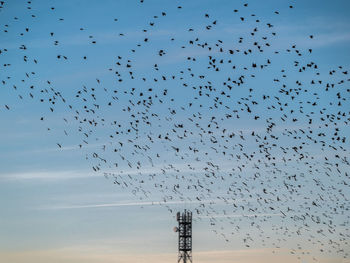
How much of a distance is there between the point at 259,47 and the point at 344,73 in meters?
6.95

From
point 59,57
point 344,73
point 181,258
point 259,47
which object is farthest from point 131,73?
point 181,258

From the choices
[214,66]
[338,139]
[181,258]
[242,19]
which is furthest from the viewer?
[181,258]

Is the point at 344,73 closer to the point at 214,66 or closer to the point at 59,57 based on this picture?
the point at 214,66

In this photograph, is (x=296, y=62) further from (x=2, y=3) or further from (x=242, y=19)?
(x=2, y=3)

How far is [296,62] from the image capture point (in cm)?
4044

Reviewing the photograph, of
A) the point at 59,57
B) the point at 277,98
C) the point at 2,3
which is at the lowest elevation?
the point at 277,98

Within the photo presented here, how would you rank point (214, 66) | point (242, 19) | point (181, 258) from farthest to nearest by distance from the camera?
point (181, 258), point (214, 66), point (242, 19)

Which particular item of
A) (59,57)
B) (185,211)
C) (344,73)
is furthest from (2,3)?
(185,211)

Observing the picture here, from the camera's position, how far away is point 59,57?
40562 mm

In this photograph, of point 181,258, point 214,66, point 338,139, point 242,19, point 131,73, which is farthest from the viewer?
point 181,258

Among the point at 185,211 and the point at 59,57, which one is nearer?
the point at 59,57

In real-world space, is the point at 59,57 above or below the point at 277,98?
above

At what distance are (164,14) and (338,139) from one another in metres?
18.3

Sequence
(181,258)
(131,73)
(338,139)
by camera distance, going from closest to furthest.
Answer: (131,73) → (338,139) → (181,258)
